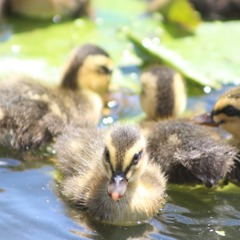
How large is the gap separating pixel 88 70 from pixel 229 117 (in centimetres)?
80

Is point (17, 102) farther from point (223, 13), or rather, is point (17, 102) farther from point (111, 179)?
point (223, 13)

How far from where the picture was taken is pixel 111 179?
3088 millimetres

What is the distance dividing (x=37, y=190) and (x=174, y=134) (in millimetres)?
603

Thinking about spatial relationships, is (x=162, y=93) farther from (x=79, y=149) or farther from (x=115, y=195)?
(x=115, y=195)

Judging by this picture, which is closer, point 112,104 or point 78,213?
point 78,213

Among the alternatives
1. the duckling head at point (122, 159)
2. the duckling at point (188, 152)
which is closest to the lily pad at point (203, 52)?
the duckling at point (188, 152)

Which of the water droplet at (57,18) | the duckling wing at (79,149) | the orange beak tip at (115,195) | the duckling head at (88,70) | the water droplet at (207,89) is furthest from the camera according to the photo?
the water droplet at (57,18)

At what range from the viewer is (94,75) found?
13.8ft

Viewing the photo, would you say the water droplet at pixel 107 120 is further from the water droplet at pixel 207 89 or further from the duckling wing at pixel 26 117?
the water droplet at pixel 207 89

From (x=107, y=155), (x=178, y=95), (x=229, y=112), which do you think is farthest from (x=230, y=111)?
(x=107, y=155)

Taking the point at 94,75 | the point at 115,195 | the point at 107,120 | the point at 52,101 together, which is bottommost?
the point at 107,120

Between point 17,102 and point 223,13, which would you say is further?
point 223,13

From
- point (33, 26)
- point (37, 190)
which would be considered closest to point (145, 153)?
point (37, 190)

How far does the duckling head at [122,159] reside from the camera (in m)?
3.07
